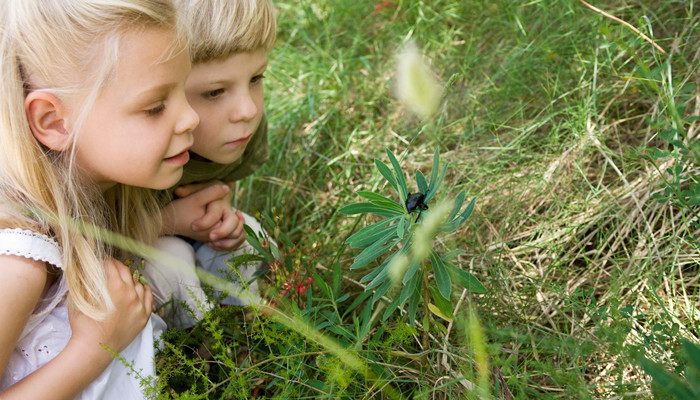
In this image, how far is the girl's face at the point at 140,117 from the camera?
150cm

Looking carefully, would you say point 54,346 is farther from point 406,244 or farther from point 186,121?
point 406,244

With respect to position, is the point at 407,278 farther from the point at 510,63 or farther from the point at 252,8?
the point at 510,63

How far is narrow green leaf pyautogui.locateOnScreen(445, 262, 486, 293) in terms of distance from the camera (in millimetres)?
1411

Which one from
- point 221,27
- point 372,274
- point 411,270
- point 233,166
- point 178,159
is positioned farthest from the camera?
point 233,166

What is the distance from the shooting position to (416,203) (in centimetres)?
140

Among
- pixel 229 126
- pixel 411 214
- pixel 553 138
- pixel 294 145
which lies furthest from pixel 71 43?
pixel 553 138

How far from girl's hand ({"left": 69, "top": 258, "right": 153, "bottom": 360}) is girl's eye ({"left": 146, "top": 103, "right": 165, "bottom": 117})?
1.49 ft

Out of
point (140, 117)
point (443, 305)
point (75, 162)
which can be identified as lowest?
point (443, 305)

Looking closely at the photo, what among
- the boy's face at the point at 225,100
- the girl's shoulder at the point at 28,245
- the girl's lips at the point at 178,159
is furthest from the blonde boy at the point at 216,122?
the girl's shoulder at the point at 28,245

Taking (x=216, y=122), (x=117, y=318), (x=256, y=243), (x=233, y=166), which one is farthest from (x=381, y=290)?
(x=233, y=166)

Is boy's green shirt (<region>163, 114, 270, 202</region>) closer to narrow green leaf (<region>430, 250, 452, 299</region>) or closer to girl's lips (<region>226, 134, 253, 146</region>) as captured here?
girl's lips (<region>226, 134, 253, 146</region>)

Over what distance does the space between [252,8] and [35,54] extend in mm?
671

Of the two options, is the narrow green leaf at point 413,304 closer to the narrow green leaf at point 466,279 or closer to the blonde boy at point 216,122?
the narrow green leaf at point 466,279

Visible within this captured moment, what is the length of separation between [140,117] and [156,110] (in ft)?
0.16
